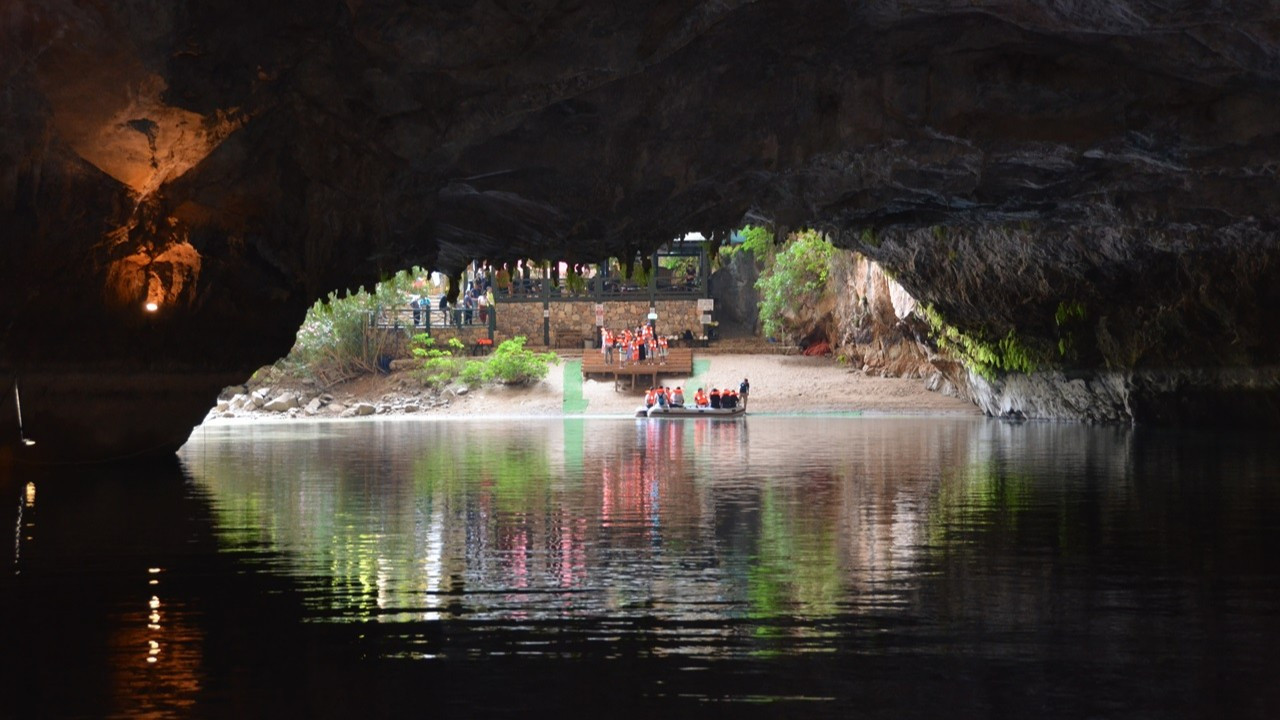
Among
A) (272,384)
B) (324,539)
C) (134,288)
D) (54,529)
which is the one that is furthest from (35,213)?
(272,384)

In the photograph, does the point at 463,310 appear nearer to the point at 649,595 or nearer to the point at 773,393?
the point at 773,393

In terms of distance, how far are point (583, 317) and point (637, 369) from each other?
863 centimetres

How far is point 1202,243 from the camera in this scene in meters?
22.2

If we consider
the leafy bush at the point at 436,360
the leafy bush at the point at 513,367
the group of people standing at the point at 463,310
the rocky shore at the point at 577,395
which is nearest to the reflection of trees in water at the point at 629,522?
the rocky shore at the point at 577,395

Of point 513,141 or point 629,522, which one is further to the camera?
point 513,141

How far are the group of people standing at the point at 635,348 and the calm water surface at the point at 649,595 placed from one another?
100 feet

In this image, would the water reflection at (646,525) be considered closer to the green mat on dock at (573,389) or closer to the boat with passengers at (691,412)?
the boat with passengers at (691,412)

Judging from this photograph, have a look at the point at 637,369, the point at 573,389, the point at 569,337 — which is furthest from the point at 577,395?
the point at 569,337

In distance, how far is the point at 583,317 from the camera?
5475 centimetres

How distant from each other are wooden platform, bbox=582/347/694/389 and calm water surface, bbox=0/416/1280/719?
2988 cm

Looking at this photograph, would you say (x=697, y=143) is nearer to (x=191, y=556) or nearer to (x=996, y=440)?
(x=191, y=556)

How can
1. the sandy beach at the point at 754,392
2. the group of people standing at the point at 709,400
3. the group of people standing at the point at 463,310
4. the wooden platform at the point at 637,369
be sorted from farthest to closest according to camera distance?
1. the group of people standing at the point at 463,310
2. the wooden platform at the point at 637,369
3. the sandy beach at the point at 754,392
4. the group of people standing at the point at 709,400

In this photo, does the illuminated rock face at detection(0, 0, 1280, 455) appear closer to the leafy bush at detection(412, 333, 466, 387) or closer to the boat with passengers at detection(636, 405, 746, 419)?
the boat with passengers at detection(636, 405, 746, 419)

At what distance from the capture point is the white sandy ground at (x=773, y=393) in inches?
1663
